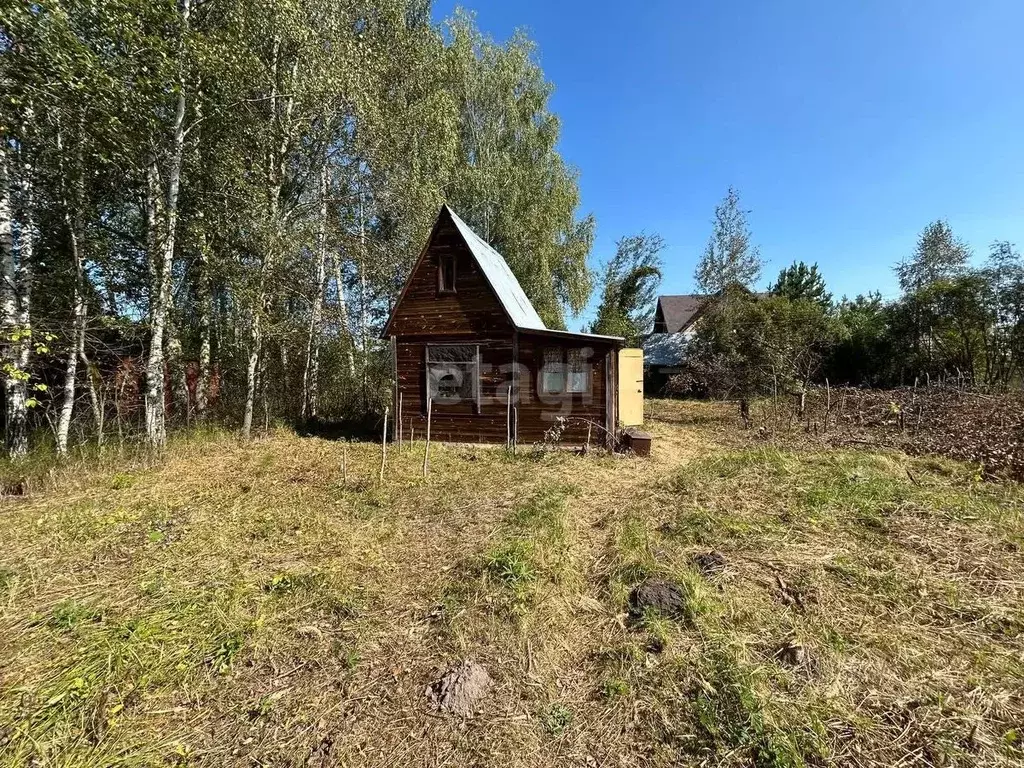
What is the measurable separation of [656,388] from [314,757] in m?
28.9

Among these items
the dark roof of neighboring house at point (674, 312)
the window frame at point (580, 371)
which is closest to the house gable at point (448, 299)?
the window frame at point (580, 371)

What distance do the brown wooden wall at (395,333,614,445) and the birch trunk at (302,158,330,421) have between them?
10.0 feet

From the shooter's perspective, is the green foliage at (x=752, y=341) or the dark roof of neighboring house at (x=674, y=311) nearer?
the green foliage at (x=752, y=341)

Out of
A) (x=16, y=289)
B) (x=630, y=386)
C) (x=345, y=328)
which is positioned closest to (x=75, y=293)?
(x=16, y=289)

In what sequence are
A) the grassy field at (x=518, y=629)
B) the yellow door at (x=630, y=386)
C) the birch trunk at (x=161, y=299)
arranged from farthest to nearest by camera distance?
the yellow door at (x=630, y=386), the birch trunk at (x=161, y=299), the grassy field at (x=518, y=629)

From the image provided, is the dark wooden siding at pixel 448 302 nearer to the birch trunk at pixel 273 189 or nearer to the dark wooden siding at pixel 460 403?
the dark wooden siding at pixel 460 403

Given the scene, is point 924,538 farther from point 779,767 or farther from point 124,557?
point 124,557

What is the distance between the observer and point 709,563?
13.9 feet

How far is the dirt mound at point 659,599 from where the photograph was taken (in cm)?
358

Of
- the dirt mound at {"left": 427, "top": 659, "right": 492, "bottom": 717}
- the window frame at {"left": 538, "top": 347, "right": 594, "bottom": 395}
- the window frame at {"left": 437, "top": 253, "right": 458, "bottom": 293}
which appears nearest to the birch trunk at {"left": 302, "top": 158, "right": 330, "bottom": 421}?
the window frame at {"left": 437, "top": 253, "right": 458, "bottom": 293}

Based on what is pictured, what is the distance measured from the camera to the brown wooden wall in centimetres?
1067

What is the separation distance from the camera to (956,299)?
18781 millimetres

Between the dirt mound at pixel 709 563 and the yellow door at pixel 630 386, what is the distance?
29.5 ft

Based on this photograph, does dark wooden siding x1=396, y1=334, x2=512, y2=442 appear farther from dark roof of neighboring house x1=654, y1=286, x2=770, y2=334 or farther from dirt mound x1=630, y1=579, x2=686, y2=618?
dark roof of neighboring house x1=654, y1=286, x2=770, y2=334
